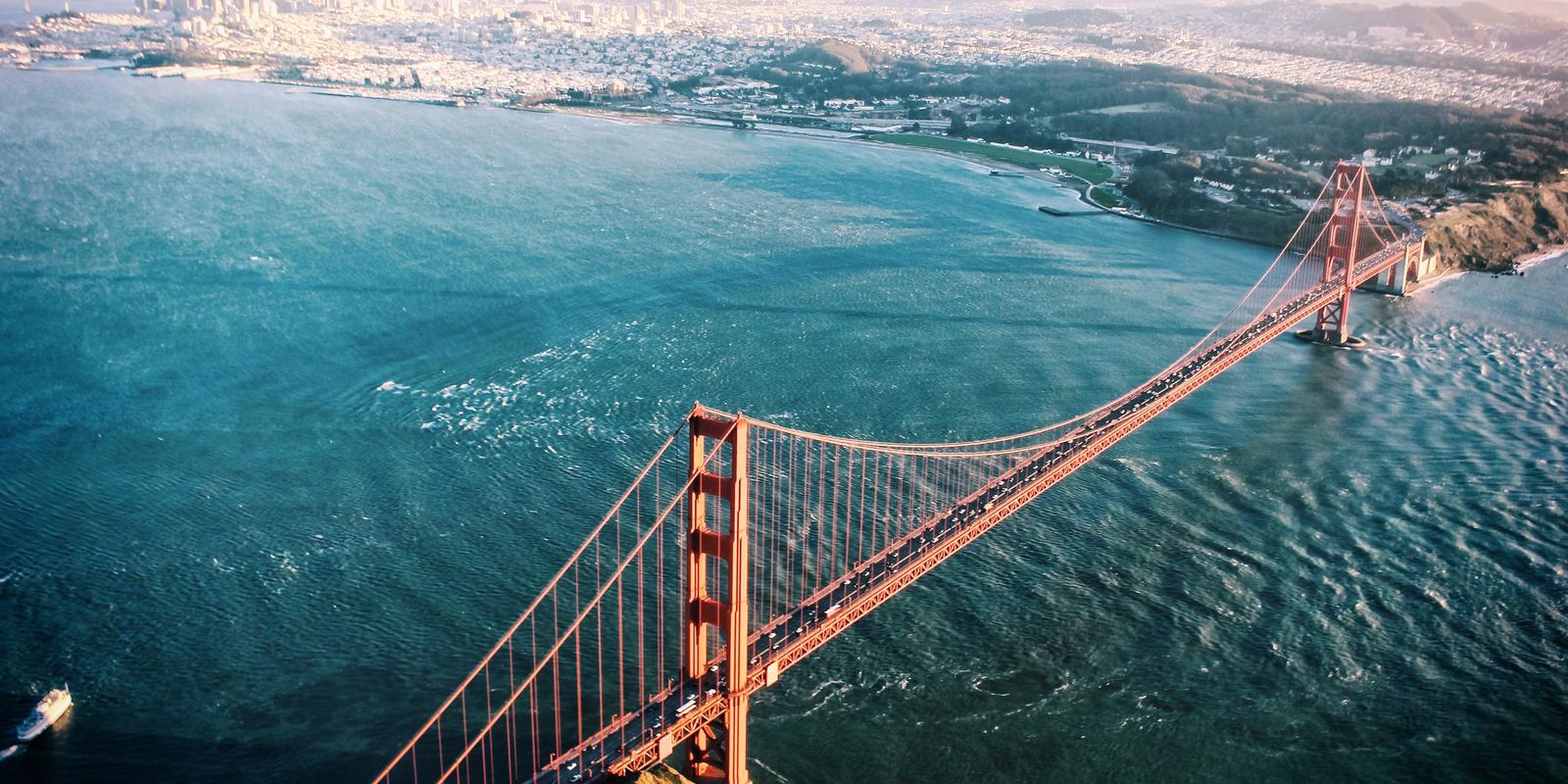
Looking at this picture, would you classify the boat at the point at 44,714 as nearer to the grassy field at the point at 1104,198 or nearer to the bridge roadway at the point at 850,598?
the bridge roadway at the point at 850,598

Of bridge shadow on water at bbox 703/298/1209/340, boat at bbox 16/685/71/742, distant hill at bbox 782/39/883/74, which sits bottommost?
boat at bbox 16/685/71/742

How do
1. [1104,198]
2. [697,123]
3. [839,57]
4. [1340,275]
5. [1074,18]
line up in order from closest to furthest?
[1340,275]
[1104,198]
[697,123]
[839,57]
[1074,18]

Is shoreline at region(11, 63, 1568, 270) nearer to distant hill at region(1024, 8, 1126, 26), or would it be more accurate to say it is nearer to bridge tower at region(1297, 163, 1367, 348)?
→ bridge tower at region(1297, 163, 1367, 348)

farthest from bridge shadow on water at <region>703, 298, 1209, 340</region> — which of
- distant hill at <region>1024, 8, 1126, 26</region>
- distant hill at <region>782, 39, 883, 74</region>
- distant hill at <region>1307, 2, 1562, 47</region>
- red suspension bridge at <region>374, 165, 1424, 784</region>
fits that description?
distant hill at <region>1024, 8, 1126, 26</region>

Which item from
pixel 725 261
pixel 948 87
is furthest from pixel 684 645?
pixel 948 87

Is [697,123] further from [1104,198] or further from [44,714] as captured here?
[44,714]

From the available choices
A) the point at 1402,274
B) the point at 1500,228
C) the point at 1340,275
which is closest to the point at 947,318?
the point at 1340,275
